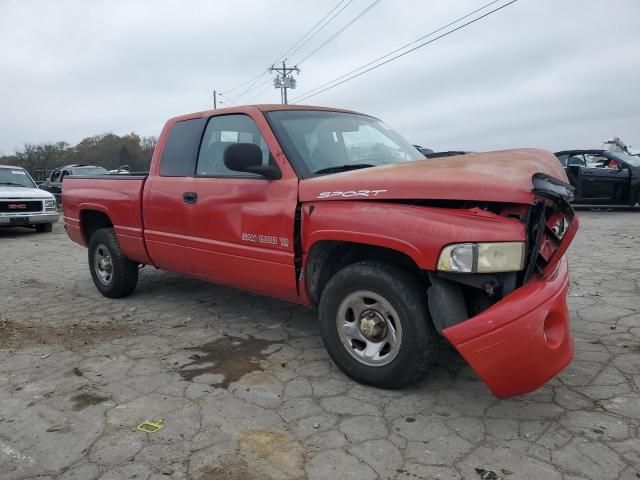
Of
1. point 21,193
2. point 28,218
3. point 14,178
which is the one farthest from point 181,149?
point 14,178

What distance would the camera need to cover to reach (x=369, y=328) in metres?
3.08

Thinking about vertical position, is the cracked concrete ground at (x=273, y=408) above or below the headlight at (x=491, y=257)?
below

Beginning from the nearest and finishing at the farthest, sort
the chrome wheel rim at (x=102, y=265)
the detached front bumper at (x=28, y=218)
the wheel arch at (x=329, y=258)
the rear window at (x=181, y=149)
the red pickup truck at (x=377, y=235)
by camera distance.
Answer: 1. the red pickup truck at (x=377, y=235)
2. the wheel arch at (x=329, y=258)
3. the rear window at (x=181, y=149)
4. the chrome wheel rim at (x=102, y=265)
5. the detached front bumper at (x=28, y=218)

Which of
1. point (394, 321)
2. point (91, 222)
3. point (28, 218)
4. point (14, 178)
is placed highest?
point (14, 178)

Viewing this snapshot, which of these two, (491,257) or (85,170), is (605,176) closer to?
(491,257)

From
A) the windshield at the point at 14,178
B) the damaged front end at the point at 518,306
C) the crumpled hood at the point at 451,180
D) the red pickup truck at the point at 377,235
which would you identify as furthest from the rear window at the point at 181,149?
the windshield at the point at 14,178

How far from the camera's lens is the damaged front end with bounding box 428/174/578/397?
250 cm

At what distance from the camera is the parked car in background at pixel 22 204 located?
38.7 feet

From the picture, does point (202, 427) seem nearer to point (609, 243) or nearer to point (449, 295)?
point (449, 295)

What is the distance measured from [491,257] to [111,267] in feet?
13.9

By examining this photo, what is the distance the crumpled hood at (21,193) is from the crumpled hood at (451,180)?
1086cm

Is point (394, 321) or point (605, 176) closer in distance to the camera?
point (394, 321)

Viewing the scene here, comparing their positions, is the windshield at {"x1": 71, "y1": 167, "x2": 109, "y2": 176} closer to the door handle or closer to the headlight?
the door handle

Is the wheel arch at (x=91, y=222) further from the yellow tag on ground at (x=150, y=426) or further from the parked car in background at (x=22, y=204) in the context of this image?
the parked car in background at (x=22, y=204)
